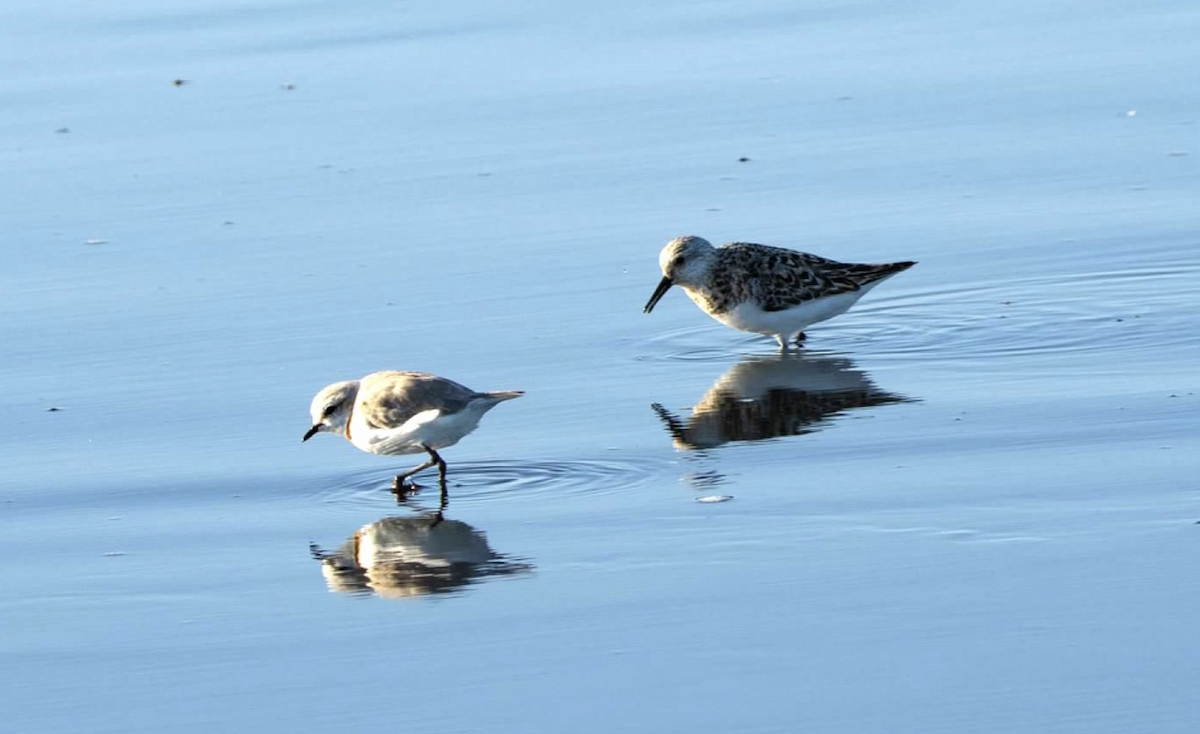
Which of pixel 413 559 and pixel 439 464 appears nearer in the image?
pixel 413 559

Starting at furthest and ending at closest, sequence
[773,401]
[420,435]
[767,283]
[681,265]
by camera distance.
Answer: [681,265], [767,283], [773,401], [420,435]

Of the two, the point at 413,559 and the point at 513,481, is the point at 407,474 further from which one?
the point at 413,559

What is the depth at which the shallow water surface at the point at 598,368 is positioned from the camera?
223 inches

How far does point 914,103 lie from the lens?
12859 mm

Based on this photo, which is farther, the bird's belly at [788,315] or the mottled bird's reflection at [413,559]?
the bird's belly at [788,315]

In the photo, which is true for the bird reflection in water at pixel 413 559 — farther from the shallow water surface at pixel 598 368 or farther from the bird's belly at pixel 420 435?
the bird's belly at pixel 420 435

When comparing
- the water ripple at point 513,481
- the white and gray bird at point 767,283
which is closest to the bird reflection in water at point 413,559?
the water ripple at point 513,481

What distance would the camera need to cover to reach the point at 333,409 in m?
7.60

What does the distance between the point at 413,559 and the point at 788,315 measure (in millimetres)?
3369

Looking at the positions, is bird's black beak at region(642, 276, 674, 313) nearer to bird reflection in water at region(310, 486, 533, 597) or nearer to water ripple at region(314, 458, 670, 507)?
water ripple at region(314, 458, 670, 507)

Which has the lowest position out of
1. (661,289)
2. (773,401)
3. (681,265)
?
(773,401)

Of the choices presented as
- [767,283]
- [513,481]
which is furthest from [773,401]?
[513,481]

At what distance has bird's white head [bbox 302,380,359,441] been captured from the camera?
24.9 feet

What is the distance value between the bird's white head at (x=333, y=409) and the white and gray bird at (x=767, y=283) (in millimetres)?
2427
